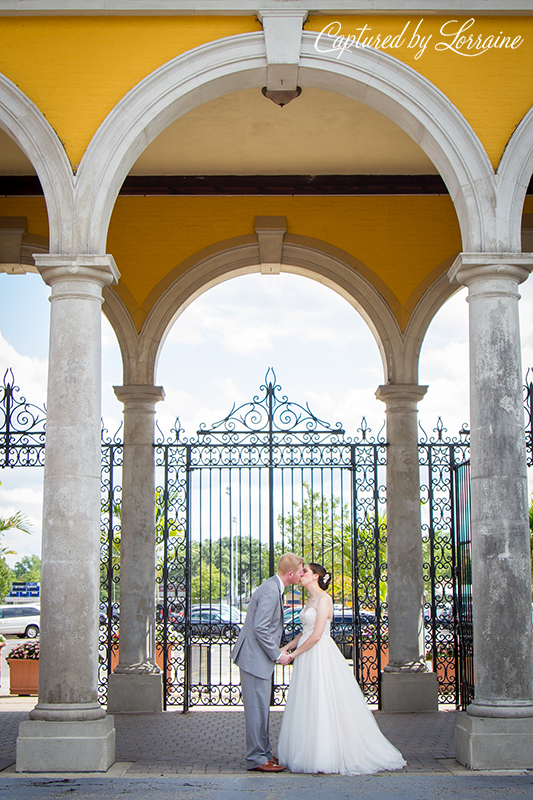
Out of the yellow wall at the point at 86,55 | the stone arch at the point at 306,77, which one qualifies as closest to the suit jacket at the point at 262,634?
the stone arch at the point at 306,77

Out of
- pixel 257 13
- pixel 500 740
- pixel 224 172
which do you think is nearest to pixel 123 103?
pixel 257 13

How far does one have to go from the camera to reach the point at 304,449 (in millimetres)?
10008

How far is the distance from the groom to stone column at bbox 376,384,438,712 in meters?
3.75

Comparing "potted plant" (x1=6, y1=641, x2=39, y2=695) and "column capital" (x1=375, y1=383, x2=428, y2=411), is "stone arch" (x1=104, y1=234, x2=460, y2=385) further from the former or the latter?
"potted plant" (x1=6, y1=641, x2=39, y2=695)

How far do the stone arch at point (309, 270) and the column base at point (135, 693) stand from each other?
12.2 feet

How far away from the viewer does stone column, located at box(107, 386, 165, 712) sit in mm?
9625

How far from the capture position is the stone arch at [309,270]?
10.5 metres

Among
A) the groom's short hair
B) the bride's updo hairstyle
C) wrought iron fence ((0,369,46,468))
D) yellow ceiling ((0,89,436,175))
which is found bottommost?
the bride's updo hairstyle

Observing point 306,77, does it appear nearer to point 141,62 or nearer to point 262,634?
point 141,62

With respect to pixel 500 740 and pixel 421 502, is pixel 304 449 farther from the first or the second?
pixel 500 740

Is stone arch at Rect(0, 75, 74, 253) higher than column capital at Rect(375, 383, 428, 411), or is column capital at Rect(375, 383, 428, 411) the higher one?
stone arch at Rect(0, 75, 74, 253)

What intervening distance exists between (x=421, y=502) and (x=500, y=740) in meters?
4.49

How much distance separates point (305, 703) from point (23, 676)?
7.25m

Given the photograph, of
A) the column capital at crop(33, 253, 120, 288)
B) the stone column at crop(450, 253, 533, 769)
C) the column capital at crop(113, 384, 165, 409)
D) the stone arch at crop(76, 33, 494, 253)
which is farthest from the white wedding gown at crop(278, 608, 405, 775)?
the column capital at crop(113, 384, 165, 409)
